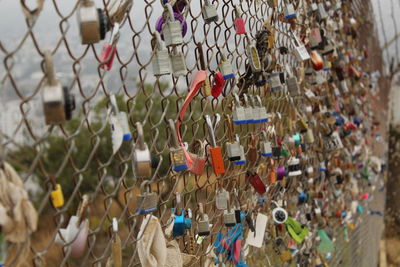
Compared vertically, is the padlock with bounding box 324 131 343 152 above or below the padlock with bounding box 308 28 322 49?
below

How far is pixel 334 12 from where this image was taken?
2.60m

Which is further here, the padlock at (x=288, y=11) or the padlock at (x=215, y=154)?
the padlock at (x=288, y=11)

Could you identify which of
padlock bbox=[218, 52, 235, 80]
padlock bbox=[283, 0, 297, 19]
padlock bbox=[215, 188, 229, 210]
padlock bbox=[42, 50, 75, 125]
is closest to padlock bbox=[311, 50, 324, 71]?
padlock bbox=[283, 0, 297, 19]

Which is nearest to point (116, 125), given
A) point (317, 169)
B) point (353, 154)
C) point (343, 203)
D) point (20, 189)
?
point (20, 189)

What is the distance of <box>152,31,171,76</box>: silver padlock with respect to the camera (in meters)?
0.97

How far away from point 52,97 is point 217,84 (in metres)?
0.60

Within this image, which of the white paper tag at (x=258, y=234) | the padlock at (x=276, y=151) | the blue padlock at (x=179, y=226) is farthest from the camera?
the padlock at (x=276, y=151)

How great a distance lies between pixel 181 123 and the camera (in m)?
1.15

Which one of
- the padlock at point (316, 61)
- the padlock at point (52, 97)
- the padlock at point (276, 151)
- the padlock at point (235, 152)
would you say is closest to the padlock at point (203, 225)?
the padlock at point (235, 152)

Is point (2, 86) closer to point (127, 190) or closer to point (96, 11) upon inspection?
point (96, 11)

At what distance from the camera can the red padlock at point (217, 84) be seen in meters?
1.23

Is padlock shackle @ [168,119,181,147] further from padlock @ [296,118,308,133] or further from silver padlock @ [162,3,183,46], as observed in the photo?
padlock @ [296,118,308,133]

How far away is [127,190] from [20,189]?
317 mm

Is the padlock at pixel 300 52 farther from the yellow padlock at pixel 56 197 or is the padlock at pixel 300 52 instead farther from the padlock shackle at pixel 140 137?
the yellow padlock at pixel 56 197
